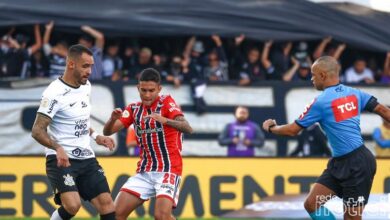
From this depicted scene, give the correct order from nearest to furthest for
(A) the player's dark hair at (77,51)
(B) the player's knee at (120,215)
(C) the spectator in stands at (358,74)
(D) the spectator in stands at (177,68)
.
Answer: (A) the player's dark hair at (77,51)
(B) the player's knee at (120,215)
(D) the spectator in stands at (177,68)
(C) the spectator in stands at (358,74)

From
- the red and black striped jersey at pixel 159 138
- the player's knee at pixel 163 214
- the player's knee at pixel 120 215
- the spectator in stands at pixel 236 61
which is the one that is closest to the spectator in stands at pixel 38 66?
the spectator in stands at pixel 236 61

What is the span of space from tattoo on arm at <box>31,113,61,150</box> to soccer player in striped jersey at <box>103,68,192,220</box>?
0.75 metres

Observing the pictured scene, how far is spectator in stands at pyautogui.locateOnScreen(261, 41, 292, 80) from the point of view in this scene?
19422mm

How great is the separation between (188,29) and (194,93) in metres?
1.10

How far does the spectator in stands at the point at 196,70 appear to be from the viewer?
1891 cm

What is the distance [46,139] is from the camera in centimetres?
1179

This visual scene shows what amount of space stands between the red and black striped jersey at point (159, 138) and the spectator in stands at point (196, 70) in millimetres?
6465

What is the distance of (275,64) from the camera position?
64.1ft

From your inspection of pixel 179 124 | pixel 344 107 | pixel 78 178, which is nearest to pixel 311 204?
pixel 344 107

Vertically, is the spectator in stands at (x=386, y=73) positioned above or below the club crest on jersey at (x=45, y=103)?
above

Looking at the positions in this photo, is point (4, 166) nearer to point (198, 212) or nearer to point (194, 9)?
point (198, 212)

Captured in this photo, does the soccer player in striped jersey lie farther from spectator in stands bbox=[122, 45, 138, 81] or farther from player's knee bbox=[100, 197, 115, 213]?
spectator in stands bbox=[122, 45, 138, 81]

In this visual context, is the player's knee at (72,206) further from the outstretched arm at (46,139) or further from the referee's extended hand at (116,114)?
the referee's extended hand at (116,114)

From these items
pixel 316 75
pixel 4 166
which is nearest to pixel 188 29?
pixel 4 166
